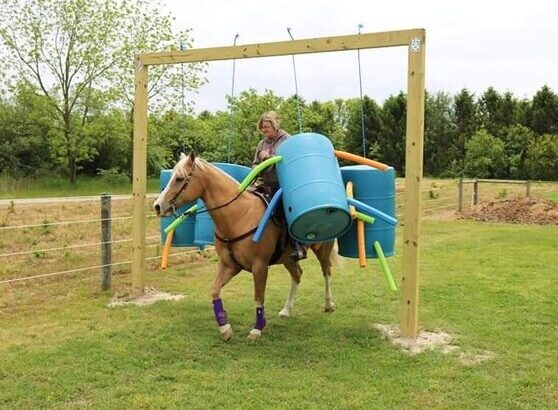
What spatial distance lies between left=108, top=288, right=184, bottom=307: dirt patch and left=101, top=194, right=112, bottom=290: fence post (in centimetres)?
51

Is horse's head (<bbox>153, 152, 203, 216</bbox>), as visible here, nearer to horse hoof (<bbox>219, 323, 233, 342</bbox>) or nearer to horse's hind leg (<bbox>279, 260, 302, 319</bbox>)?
horse hoof (<bbox>219, 323, 233, 342</bbox>)

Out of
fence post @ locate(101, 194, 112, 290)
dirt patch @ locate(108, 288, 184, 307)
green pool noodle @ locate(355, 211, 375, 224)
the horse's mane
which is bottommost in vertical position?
dirt patch @ locate(108, 288, 184, 307)

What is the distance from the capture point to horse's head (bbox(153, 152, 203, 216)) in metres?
4.70

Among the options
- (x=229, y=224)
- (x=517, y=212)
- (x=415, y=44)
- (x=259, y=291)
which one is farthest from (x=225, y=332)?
(x=517, y=212)

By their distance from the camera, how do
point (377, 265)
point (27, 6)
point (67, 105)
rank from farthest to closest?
point (67, 105)
point (27, 6)
point (377, 265)

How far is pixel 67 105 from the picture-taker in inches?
866

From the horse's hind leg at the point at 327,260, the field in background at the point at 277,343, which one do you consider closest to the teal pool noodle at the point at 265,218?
the field in background at the point at 277,343

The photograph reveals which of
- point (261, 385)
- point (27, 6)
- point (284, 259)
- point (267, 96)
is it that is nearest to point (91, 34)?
point (27, 6)

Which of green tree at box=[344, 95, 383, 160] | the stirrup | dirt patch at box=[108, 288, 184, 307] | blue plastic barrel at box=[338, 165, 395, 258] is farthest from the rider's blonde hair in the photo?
green tree at box=[344, 95, 383, 160]

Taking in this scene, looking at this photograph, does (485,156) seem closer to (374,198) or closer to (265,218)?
(374,198)

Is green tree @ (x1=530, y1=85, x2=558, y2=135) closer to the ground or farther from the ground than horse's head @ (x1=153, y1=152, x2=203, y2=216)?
farther from the ground

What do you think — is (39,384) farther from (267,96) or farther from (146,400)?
(267,96)

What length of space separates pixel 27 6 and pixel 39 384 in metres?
19.8

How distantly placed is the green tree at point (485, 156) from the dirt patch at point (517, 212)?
16821 mm
